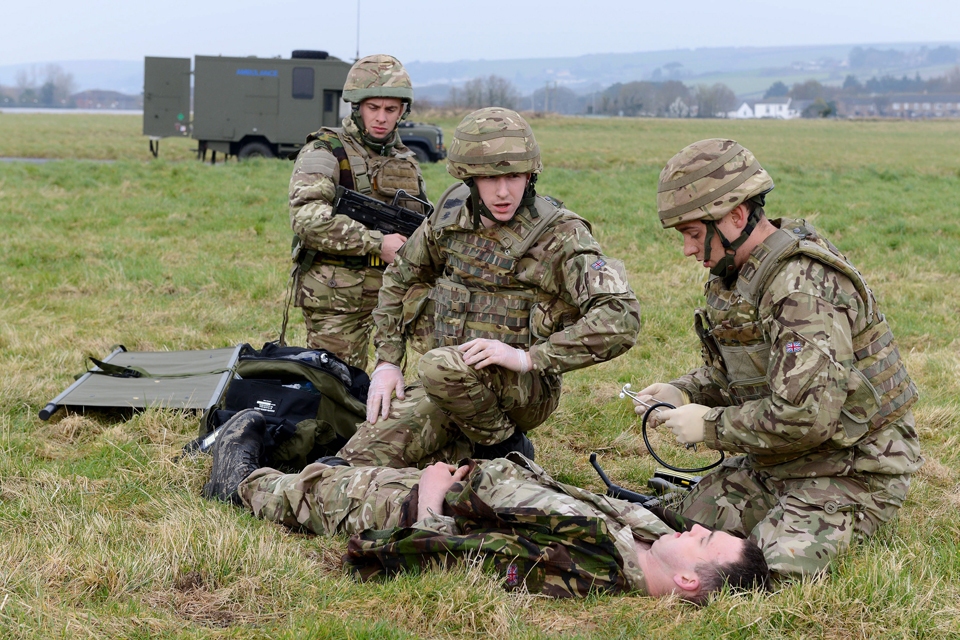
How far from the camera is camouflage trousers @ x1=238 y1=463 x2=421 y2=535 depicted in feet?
11.4

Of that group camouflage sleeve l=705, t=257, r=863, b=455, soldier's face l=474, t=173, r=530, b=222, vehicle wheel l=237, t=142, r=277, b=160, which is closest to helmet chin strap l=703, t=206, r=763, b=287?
camouflage sleeve l=705, t=257, r=863, b=455

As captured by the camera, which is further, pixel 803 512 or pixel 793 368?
pixel 803 512

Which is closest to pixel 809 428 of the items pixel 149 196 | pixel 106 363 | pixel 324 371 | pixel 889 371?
pixel 889 371

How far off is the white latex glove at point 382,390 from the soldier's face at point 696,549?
4.88 ft

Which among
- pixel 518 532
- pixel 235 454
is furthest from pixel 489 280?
pixel 235 454

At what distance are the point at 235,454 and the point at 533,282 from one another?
1.60 m

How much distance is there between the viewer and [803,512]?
332 centimetres

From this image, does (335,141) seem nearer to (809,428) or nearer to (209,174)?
(809,428)

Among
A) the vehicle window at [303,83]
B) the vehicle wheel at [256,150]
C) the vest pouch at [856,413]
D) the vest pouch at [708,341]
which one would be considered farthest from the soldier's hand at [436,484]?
the vehicle wheel at [256,150]

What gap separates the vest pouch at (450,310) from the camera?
13.1 ft

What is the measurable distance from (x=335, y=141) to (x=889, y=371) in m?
3.30

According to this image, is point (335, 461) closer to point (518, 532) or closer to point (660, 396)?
point (518, 532)

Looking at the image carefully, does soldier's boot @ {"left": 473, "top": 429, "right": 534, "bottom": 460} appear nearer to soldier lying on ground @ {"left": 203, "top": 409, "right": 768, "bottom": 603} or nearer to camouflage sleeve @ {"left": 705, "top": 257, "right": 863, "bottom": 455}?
soldier lying on ground @ {"left": 203, "top": 409, "right": 768, "bottom": 603}

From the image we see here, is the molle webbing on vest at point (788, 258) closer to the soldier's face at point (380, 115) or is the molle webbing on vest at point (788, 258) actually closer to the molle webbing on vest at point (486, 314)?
the molle webbing on vest at point (486, 314)
